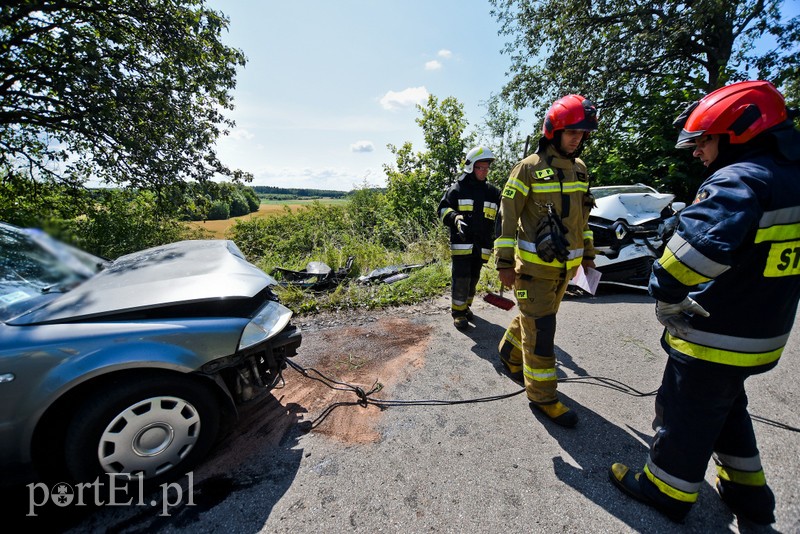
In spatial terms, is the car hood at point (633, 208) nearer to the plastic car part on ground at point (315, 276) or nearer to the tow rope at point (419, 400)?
the tow rope at point (419, 400)

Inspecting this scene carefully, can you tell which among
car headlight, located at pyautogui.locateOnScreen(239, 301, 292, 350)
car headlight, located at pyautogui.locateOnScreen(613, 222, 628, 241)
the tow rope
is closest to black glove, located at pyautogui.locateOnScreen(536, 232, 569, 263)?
the tow rope

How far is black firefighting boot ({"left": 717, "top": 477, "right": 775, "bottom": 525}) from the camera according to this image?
1604 millimetres

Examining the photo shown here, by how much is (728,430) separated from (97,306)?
11.0ft

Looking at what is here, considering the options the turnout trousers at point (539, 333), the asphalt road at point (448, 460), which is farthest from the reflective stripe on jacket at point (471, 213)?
the turnout trousers at point (539, 333)

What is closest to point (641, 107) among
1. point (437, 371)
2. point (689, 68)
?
point (689, 68)

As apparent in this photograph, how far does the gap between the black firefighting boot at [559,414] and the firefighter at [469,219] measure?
5.38 feet

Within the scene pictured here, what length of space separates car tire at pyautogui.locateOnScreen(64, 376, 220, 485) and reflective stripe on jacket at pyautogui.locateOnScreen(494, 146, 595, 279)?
7.34 feet

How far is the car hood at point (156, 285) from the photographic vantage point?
5.59 ft

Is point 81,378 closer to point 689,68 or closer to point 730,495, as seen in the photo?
point 730,495

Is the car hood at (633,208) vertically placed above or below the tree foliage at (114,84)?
below

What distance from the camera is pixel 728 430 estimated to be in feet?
5.55

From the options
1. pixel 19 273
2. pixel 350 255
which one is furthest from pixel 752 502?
pixel 350 255

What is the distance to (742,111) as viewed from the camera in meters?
1.40

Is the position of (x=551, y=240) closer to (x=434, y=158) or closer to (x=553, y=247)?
(x=553, y=247)
